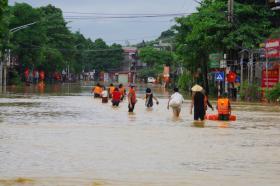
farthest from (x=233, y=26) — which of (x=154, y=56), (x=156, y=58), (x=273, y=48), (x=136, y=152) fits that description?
(x=156, y=58)

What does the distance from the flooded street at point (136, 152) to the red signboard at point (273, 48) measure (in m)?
20.4

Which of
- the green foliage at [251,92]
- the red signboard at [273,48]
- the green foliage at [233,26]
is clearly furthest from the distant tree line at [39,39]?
the red signboard at [273,48]

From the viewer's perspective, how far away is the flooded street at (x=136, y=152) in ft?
40.6

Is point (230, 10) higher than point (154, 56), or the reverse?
point (230, 10)

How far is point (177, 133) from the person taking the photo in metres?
22.0

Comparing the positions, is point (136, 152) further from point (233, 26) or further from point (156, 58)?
point (156, 58)

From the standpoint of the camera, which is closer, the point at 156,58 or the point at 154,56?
the point at 154,56

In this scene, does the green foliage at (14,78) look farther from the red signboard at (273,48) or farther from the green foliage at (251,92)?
the red signboard at (273,48)

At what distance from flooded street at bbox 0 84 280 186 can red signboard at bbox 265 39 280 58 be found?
2043 centimetres

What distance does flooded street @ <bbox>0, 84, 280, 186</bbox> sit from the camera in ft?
40.6

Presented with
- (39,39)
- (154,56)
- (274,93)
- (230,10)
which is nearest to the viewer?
(274,93)

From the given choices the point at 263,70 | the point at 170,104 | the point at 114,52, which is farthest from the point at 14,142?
the point at 114,52

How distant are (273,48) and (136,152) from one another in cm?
3246

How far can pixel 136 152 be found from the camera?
53.8 feet
